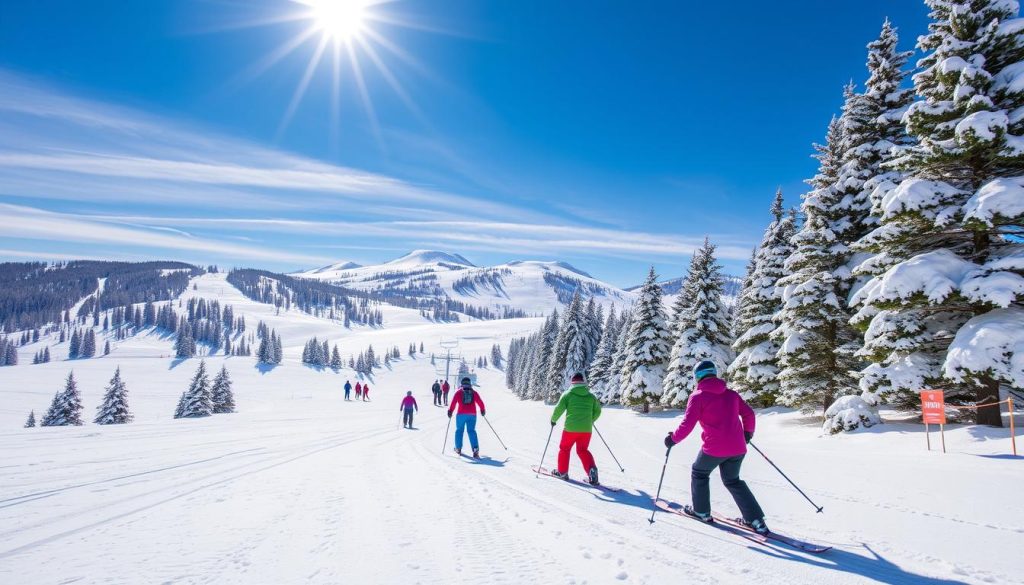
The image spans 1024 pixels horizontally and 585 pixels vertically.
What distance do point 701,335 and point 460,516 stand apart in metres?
23.1

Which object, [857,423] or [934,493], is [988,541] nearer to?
[934,493]

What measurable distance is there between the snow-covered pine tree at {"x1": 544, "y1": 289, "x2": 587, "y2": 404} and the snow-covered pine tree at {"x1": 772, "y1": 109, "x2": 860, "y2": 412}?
94.0 feet

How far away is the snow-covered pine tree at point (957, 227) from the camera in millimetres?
9289

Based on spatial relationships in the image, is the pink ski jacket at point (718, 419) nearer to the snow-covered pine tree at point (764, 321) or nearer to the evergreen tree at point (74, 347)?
the snow-covered pine tree at point (764, 321)

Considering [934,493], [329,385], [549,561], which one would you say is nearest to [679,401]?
Answer: [934,493]

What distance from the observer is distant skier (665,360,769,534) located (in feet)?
17.1

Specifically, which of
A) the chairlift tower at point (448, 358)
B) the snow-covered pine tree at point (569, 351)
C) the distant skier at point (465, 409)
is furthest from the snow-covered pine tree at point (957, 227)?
the chairlift tower at point (448, 358)

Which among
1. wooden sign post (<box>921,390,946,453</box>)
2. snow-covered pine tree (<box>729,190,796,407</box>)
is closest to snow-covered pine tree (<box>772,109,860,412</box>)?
snow-covered pine tree (<box>729,190,796,407</box>)

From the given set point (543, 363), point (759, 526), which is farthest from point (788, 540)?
point (543, 363)

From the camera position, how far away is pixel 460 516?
5582 millimetres

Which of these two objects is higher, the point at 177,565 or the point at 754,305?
the point at 754,305

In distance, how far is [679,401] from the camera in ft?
78.1

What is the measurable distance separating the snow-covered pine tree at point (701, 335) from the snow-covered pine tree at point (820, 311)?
8031 millimetres

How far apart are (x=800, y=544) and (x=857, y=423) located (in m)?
9.90
